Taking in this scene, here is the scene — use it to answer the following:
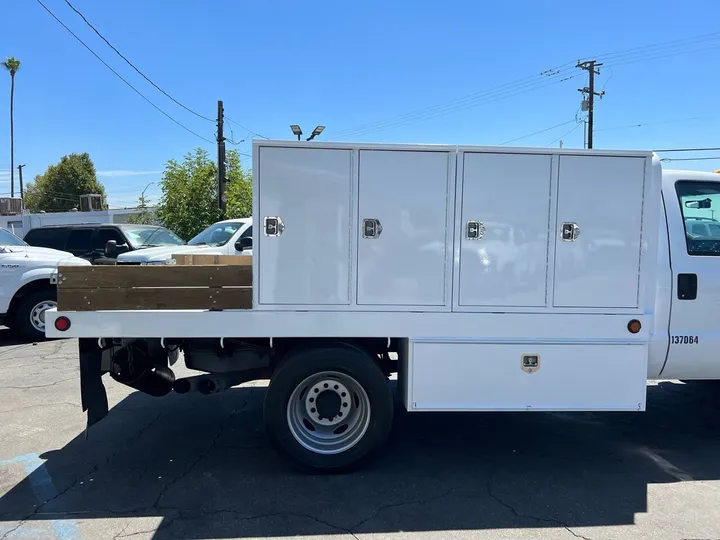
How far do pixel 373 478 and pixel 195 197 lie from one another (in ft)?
63.6

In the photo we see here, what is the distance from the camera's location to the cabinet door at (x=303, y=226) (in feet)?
12.3

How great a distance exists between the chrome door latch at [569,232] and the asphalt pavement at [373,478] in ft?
5.95

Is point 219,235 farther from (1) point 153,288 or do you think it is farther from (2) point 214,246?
(1) point 153,288

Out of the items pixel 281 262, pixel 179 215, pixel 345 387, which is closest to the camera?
pixel 281 262

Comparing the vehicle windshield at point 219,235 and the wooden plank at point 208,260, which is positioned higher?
the vehicle windshield at point 219,235

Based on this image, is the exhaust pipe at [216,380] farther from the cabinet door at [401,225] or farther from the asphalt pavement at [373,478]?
the cabinet door at [401,225]

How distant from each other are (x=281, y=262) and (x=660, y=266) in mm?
2938

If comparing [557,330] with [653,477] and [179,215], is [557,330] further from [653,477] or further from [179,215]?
[179,215]

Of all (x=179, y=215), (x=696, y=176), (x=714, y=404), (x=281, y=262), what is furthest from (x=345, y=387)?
(x=179, y=215)

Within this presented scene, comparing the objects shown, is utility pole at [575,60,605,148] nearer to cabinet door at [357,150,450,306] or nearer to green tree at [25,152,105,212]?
cabinet door at [357,150,450,306]

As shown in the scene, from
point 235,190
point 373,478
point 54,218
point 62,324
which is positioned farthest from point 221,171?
point 54,218

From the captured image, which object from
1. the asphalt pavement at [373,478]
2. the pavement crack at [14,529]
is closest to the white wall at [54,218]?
the asphalt pavement at [373,478]

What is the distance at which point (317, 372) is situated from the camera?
3.89m

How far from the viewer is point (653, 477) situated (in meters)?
4.06
